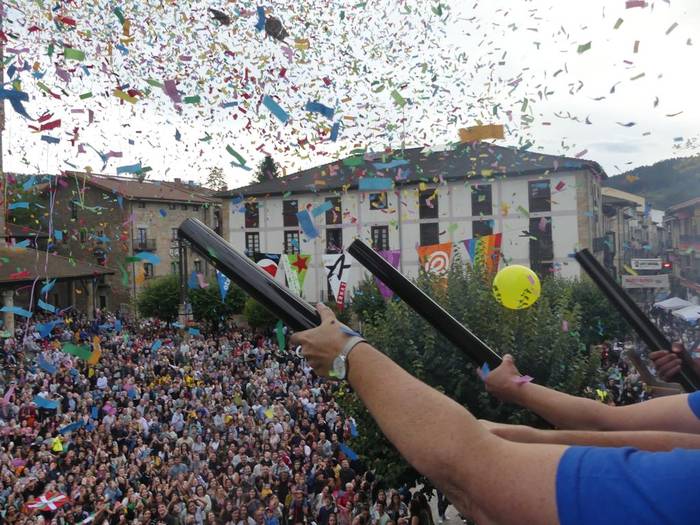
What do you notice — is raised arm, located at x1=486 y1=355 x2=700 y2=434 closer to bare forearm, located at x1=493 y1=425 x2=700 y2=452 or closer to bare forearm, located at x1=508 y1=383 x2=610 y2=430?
bare forearm, located at x1=508 y1=383 x2=610 y2=430

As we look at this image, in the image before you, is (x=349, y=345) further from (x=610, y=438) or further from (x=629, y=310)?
(x=629, y=310)

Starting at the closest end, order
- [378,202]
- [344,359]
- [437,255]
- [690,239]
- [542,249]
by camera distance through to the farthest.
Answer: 1. [344,359]
2. [437,255]
3. [690,239]
4. [542,249]
5. [378,202]

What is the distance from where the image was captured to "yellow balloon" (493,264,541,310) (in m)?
5.74

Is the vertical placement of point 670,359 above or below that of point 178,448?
above

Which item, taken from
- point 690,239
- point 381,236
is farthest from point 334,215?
point 690,239

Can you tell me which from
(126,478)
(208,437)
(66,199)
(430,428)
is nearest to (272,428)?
(208,437)

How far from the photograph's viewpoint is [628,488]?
937mm

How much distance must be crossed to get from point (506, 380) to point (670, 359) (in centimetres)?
114

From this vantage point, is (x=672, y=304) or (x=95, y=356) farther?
(x=672, y=304)

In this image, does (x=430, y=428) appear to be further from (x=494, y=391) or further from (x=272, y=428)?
(x=272, y=428)

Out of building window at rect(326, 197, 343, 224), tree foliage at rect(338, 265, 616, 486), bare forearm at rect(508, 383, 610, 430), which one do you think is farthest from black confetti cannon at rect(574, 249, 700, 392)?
building window at rect(326, 197, 343, 224)

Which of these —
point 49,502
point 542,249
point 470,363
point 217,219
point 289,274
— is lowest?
point 49,502

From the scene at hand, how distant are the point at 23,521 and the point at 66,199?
40.2 meters

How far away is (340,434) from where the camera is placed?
1272 cm
